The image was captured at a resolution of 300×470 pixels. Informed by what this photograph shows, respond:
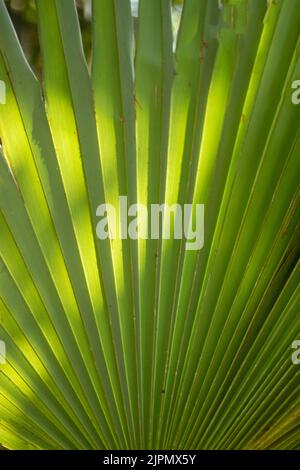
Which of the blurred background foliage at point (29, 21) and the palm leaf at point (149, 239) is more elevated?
the blurred background foliage at point (29, 21)

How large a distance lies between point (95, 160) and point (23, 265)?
200 mm

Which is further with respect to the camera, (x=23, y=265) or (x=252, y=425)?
(x=252, y=425)

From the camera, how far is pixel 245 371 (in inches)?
37.4

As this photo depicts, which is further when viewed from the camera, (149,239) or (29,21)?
(29,21)

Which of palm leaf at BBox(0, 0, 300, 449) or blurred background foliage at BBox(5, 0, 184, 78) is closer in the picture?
palm leaf at BBox(0, 0, 300, 449)

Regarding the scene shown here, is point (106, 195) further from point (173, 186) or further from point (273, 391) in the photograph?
point (273, 391)

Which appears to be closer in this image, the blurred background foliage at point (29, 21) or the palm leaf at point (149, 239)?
the palm leaf at point (149, 239)

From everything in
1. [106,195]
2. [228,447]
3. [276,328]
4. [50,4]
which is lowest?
[228,447]

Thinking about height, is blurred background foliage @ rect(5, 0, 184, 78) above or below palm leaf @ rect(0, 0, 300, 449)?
above

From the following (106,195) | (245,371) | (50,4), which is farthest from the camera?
(245,371)

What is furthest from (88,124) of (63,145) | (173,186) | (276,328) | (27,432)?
(27,432)

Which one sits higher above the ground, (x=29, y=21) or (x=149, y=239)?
(x=29, y=21)

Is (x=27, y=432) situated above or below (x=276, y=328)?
below

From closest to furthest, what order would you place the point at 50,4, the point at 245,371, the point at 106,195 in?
the point at 50,4 → the point at 106,195 → the point at 245,371
